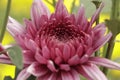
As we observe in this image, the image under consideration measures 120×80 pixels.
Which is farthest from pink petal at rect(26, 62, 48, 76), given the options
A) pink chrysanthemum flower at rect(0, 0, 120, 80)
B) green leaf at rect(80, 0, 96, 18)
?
green leaf at rect(80, 0, 96, 18)

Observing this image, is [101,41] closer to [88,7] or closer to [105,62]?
[105,62]

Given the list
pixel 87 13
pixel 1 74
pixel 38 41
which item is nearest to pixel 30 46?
pixel 38 41

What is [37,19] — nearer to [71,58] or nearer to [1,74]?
[71,58]

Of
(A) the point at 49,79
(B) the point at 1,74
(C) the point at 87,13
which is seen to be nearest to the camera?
(A) the point at 49,79

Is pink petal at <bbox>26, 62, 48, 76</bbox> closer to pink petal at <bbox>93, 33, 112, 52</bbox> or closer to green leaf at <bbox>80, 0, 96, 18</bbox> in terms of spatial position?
pink petal at <bbox>93, 33, 112, 52</bbox>

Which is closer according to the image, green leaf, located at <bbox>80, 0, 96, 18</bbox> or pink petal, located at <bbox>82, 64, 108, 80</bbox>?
pink petal, located at <bbox>82, 64, 108, 80</bbox>

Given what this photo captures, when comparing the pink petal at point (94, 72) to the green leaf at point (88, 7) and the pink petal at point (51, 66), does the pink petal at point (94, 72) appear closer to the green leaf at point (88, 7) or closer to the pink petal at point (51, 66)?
the pink petal at point (51, 66)

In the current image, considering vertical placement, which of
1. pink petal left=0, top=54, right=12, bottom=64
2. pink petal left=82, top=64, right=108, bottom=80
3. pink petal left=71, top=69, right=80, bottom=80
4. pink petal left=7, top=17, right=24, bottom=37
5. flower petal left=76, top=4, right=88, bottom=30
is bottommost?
pink petal left=71, top=69, right=80, bottom=80
